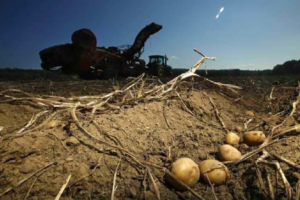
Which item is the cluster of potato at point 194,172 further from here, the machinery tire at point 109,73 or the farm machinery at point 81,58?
the machinery tire at point 109,73

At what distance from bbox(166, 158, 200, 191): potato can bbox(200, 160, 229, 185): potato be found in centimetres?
6

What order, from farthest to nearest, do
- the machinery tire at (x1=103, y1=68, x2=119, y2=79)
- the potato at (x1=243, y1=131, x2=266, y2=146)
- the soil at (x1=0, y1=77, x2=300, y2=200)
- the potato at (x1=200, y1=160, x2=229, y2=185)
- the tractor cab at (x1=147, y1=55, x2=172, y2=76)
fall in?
the tractor cab at (x1=147, y1=55, x2=172, y2=76) → the machinery tire at (x1=103, y1=68, x2=119, y2=79) → the potato at (x1=243, y1=131, x2=266, y2=146) → the potato at (x1=200, y1=160, x2=229, y2=185) → the soil at (x1=0, y1=77, x2=300, y2=200)

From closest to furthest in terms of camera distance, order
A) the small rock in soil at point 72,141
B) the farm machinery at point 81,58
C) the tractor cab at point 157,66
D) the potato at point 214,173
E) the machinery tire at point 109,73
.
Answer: the potato at point 214,173 < the small rock in soil at point 72,141 < the farm machinery at point 81,58 < the machinery tire at point 109,73 < the tractor cab at point 157,66

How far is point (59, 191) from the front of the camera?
45.0 inches

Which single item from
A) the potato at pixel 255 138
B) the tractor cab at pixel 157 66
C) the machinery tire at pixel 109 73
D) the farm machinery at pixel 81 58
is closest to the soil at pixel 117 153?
the potato at pixel 255 138

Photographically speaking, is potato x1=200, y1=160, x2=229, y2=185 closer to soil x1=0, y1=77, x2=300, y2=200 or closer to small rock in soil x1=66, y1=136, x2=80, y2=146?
soil x1=0, y1=77, x2=300, y2=200

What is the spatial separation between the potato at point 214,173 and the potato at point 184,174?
64mm

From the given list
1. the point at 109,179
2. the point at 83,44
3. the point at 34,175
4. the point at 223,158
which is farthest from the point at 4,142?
the point at 83,44

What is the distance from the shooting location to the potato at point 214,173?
1404mm

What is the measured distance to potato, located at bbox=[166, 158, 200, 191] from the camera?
1.33 m

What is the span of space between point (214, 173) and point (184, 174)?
256mm

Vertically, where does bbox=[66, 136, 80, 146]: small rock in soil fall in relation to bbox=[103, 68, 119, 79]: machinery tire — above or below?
below

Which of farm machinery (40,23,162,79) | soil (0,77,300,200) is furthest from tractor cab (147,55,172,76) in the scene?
soil (0,77,300,200)

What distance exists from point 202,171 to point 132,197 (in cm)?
57
